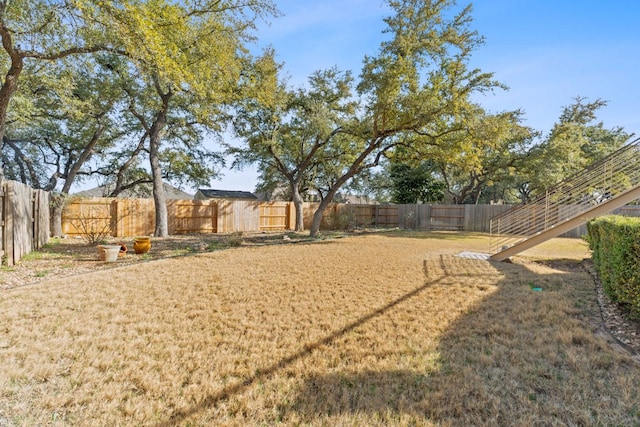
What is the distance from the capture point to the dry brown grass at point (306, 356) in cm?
200

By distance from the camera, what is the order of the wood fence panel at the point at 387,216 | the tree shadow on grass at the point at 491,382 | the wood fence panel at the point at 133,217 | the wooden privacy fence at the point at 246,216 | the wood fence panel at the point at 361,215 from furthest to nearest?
the wood fence panel at the point at 387,216
the wood fence panel at the point at 361,215
the wood fence panel at the point at 133,217
the wooden privacy fence at the point at 246,216
the tree shadow on grass at the point at 491,382

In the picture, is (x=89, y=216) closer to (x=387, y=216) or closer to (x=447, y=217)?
(x=387, y=216)

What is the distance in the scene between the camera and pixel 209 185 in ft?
60.0

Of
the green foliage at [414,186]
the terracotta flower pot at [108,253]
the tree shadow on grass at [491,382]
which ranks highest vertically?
the green foliage at [414,186]

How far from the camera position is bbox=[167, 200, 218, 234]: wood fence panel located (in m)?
14.1

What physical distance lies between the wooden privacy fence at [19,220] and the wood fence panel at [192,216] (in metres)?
5.73

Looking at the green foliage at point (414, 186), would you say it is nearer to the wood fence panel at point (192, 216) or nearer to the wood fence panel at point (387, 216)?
the wood fence panel at point (387, 216)

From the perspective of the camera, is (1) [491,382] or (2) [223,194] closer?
(1) [491,382]

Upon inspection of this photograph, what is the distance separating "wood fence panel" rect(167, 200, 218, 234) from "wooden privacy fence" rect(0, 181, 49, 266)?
18.8 ft

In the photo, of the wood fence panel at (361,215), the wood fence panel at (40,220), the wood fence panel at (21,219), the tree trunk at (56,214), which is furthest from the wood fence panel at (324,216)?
the wood fence panel at (21,219)

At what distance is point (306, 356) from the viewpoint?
2.76 m

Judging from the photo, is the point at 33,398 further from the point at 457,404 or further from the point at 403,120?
the point at 403,120

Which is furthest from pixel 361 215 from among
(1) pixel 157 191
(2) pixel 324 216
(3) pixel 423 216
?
(1) pixel 157 191

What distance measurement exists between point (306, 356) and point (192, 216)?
1349 cm
